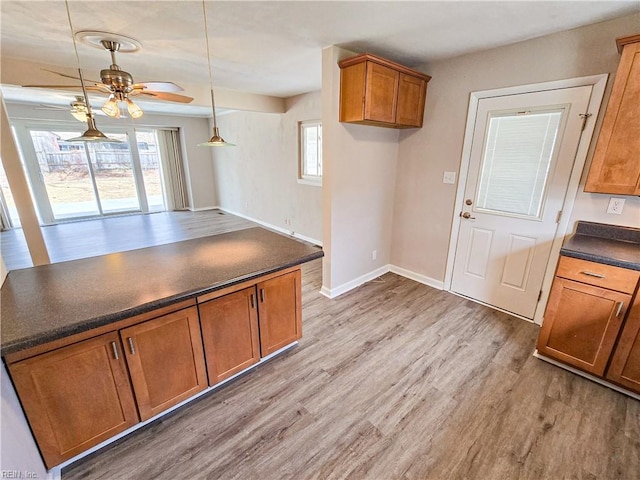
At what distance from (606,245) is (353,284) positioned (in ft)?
7.12

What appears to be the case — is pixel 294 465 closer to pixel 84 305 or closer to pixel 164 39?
pixel 84 305

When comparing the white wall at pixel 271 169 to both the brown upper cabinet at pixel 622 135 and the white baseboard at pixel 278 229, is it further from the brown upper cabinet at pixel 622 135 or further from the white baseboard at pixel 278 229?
the brown upper cabinet at pixel 622 135

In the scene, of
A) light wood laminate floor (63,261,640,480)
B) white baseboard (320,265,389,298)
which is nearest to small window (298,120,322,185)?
white baseboard (320,265,389,298)

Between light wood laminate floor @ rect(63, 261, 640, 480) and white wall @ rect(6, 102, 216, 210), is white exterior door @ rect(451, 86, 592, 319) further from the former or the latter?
white wall @ rect(6, 102, 216, 210)

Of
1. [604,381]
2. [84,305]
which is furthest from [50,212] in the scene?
[604,381]

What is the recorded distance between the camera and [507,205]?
2.62 m

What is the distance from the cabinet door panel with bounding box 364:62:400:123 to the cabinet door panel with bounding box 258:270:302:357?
5.16 feet

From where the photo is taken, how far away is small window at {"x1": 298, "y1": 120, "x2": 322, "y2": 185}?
458 centimetres

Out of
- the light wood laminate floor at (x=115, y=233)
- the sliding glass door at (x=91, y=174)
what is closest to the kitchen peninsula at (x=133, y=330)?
the light wood laminate floor at (x=115, y=233)

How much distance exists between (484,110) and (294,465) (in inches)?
122

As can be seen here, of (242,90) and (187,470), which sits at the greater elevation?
(242,90)

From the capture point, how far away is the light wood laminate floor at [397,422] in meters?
1.43

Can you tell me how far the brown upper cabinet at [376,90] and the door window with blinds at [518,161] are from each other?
79 cm

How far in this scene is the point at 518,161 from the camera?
8.16ft
